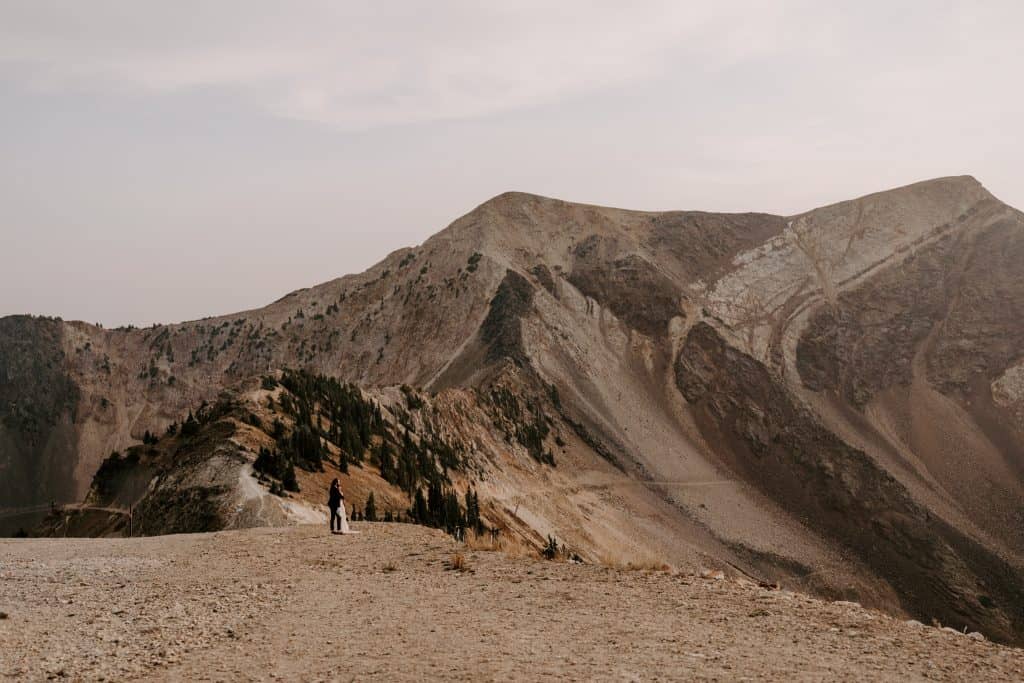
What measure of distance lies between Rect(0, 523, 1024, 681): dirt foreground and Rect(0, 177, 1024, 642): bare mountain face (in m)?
15.6

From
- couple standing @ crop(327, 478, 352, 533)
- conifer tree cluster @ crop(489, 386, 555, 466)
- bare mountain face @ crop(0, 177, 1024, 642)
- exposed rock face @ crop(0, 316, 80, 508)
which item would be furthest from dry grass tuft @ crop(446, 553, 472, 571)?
exposed rock face @ crop(0, 316, 80, 508)

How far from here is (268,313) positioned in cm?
9519

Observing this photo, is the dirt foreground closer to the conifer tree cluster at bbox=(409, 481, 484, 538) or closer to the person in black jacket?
the person in black jacket

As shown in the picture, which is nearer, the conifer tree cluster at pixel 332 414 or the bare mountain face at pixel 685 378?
the conifer tree cluster at pixel 332 414

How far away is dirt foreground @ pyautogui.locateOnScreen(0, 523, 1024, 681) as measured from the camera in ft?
26.6

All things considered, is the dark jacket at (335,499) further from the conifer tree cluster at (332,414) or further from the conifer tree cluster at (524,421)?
the conifer tree cluster at (524,421)

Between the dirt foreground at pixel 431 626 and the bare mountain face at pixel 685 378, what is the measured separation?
15569mm

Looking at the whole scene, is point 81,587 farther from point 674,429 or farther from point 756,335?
point 756,335

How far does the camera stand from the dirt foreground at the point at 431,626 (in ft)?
26.6

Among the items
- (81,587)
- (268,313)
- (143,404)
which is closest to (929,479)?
(81,587)

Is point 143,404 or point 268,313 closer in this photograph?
point 143,404

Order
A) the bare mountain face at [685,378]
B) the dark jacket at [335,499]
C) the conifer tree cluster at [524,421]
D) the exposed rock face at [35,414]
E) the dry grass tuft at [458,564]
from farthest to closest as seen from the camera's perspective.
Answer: the exposed rock face at [35,414]
the conifer tree cluster at [524,421]
the bare mountain face at [685,378]
the dark jacket at [335,499]
the dry grass tuft at [458,564]

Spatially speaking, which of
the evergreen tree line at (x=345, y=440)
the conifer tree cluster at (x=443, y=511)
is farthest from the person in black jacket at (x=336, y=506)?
the conifer tree cluster at (x=443, y=511)

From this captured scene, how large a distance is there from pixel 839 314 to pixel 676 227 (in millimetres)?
21678
